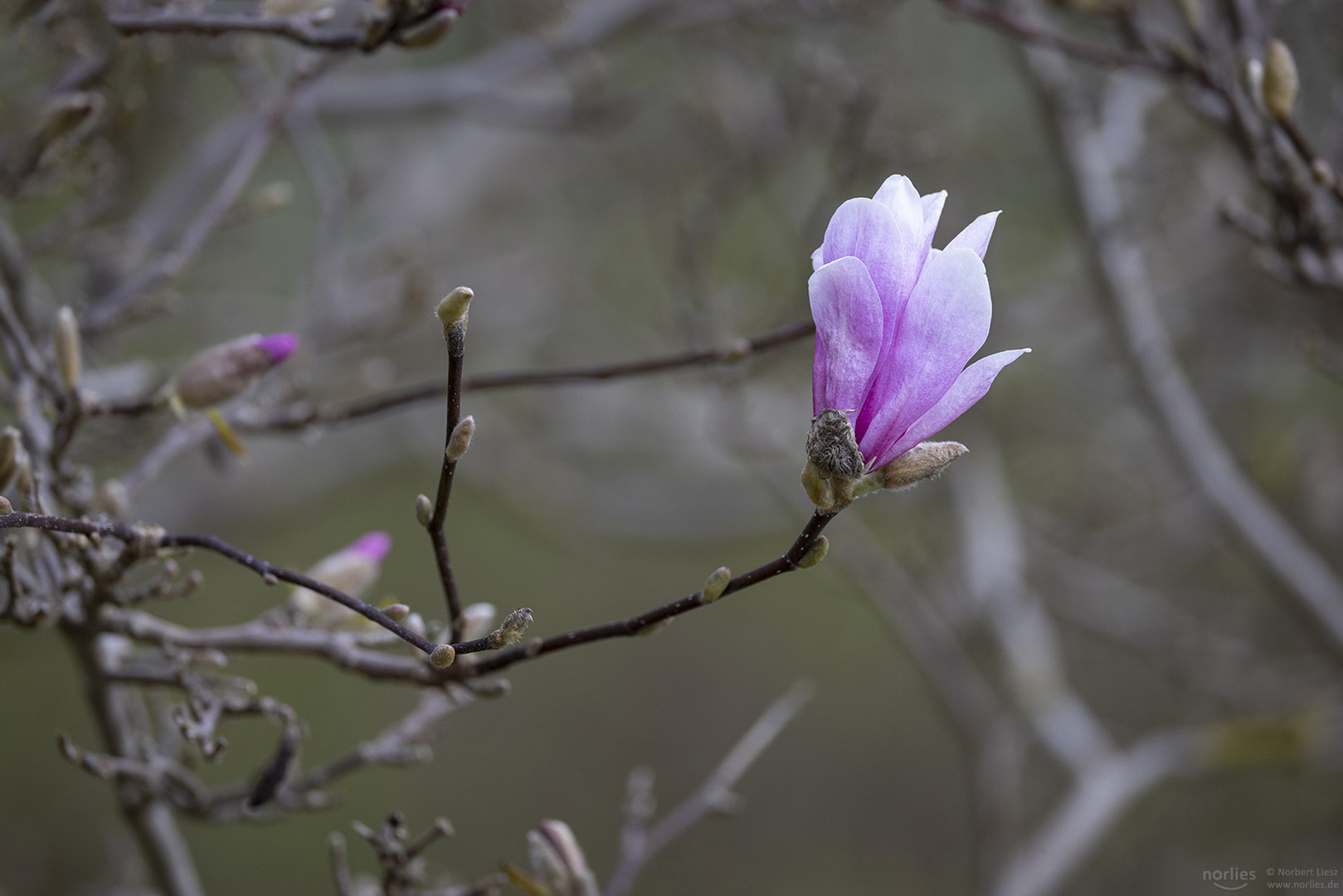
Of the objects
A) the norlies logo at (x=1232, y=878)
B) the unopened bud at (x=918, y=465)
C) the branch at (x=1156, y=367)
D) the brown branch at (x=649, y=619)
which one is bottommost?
the norlies logo at (x=1232, y=878)

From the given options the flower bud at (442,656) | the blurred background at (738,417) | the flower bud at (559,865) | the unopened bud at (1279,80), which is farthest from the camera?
the blurred background at (738,417)

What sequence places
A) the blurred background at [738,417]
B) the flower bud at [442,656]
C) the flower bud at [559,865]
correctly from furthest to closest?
the blurred background at [738,417] < the flower bud at [559,865] < the flower bud at [442,656]

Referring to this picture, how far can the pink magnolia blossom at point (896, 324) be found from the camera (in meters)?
0.57

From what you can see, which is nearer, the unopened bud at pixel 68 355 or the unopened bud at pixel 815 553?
the unopened bud at pixel 815 553

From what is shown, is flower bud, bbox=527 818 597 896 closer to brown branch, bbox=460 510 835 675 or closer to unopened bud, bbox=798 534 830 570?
brown branch, bbox=460 510 835 675

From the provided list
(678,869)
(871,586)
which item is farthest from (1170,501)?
(678,869)

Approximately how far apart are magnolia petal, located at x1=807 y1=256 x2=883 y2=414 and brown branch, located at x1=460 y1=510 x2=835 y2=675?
81 millimetres

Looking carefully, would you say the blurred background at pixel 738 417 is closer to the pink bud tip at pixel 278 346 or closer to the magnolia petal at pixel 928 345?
the pink bud tip at pixel 278 346

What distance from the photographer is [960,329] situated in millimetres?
575

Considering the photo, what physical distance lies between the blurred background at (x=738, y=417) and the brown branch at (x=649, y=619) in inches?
17.7

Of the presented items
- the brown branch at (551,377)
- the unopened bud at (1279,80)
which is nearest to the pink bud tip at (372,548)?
the brown branch at (551,377)

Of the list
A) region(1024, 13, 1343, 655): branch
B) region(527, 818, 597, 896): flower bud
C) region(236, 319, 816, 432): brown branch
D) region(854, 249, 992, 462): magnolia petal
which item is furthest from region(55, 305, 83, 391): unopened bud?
region(1024, 13, 1343, 655): branch

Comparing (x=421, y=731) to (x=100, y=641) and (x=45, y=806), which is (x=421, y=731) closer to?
(x=100, y=641)

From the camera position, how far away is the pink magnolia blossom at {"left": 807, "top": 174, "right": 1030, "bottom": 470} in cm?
57
